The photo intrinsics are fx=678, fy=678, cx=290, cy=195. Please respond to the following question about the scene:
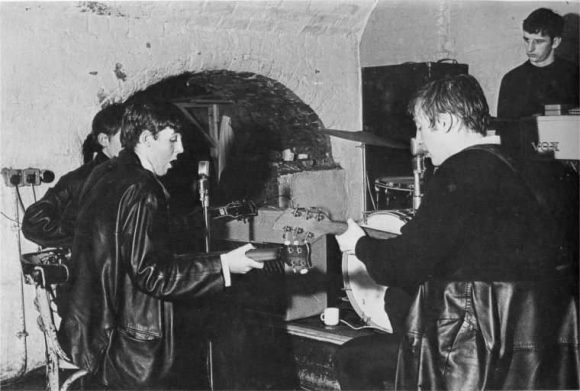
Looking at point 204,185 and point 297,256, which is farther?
point 204,185

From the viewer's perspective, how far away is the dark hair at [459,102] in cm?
243

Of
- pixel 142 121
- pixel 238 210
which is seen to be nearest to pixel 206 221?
pixel 238 210

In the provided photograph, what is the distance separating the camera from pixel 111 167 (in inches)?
115

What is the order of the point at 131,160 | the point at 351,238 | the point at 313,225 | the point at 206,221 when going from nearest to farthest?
1. the point at 351,238
2. the point at 131,160
3. the point at 313,225
4. the point at 206,221

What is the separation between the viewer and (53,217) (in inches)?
145

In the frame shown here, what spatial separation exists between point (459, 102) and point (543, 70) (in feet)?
8.20

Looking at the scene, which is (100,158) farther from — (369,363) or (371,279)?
(369,363)

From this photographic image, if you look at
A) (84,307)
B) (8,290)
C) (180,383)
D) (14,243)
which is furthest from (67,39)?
(180,383)

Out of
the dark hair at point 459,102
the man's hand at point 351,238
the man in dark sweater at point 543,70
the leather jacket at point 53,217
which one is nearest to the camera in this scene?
the dark hair at point 459,102

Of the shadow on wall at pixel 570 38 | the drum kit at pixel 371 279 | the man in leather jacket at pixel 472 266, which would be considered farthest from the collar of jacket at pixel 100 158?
the shadow on wall at pixel 570 38

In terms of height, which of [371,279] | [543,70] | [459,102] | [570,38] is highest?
[570,38]

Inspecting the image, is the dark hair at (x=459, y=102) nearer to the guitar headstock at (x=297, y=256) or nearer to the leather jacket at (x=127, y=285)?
the guitar headstock at (x=297, y=256)

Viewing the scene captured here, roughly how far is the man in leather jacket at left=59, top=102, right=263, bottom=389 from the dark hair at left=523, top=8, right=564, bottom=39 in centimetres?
287

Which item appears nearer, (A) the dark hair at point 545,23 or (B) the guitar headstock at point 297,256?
(B) the guitar headstock at point 297,256
